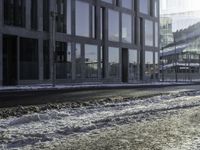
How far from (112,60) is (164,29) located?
69.4 metres

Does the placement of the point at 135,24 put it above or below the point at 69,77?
above

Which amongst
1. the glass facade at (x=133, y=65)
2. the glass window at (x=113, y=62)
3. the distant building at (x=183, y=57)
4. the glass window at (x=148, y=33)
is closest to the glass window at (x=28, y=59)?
the glass window at (x=113, y=62)

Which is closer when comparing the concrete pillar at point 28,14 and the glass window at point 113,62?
the concrete pillar at point 28,14

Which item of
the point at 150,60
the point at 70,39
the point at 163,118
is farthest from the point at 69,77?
the point at 163,118

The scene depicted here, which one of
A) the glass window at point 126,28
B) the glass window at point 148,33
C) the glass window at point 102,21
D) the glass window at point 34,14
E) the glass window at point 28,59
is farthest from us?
the glass window at point 148,33

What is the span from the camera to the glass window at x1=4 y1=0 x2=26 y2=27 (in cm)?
4326

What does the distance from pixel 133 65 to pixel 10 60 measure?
88.1ft

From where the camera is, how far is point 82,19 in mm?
54344

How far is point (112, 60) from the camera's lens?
202 ft

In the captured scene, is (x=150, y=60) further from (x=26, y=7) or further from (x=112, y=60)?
(x=26, y=7)

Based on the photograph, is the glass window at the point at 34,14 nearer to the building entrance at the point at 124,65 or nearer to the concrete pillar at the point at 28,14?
the concrete pillar at the point at 28,14

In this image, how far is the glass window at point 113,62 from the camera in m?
61.0

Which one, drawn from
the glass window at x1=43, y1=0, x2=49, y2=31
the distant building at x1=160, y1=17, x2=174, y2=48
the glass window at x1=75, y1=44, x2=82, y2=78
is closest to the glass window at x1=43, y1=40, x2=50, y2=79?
the glass window at x1=43, y1=0, x2=49, y2=31

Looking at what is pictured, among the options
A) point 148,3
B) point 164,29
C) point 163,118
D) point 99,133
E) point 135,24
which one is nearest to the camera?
point 99,133
